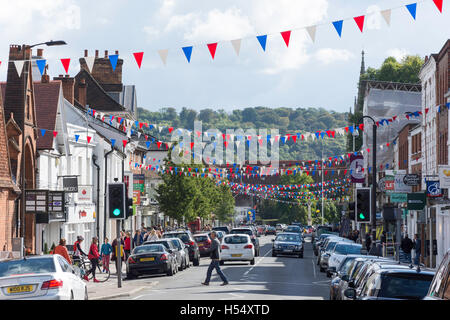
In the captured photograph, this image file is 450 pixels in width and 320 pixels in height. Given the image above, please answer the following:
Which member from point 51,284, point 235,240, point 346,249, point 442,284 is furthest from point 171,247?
point 442,284

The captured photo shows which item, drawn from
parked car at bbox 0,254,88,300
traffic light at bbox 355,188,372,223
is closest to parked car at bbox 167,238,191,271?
traffic light at bbox 355,188,372,223

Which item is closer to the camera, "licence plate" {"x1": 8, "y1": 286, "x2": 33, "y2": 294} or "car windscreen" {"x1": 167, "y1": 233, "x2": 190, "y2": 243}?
"licence plate" {"x1": 8, "y1": 286, "x2": 33, "y2": 294}

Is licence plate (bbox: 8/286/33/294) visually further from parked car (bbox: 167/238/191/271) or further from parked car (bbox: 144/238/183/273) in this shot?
parked car (bbox: 167/238/191/271)

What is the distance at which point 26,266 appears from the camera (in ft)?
52.1

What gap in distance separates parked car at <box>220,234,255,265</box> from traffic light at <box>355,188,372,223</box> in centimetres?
1133

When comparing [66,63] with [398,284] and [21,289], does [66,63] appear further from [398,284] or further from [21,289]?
[398,284]

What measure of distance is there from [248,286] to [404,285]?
1481cm

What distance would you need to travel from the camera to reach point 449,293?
816 centimetres

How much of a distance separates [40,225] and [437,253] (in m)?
20.5

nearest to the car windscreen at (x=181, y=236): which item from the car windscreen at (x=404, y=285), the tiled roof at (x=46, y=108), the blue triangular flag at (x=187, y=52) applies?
the tiled roof at (x=46, y=108)

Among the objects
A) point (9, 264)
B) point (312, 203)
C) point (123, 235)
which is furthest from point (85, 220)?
point (312, 203)

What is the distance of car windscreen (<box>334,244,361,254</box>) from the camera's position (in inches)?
1352
